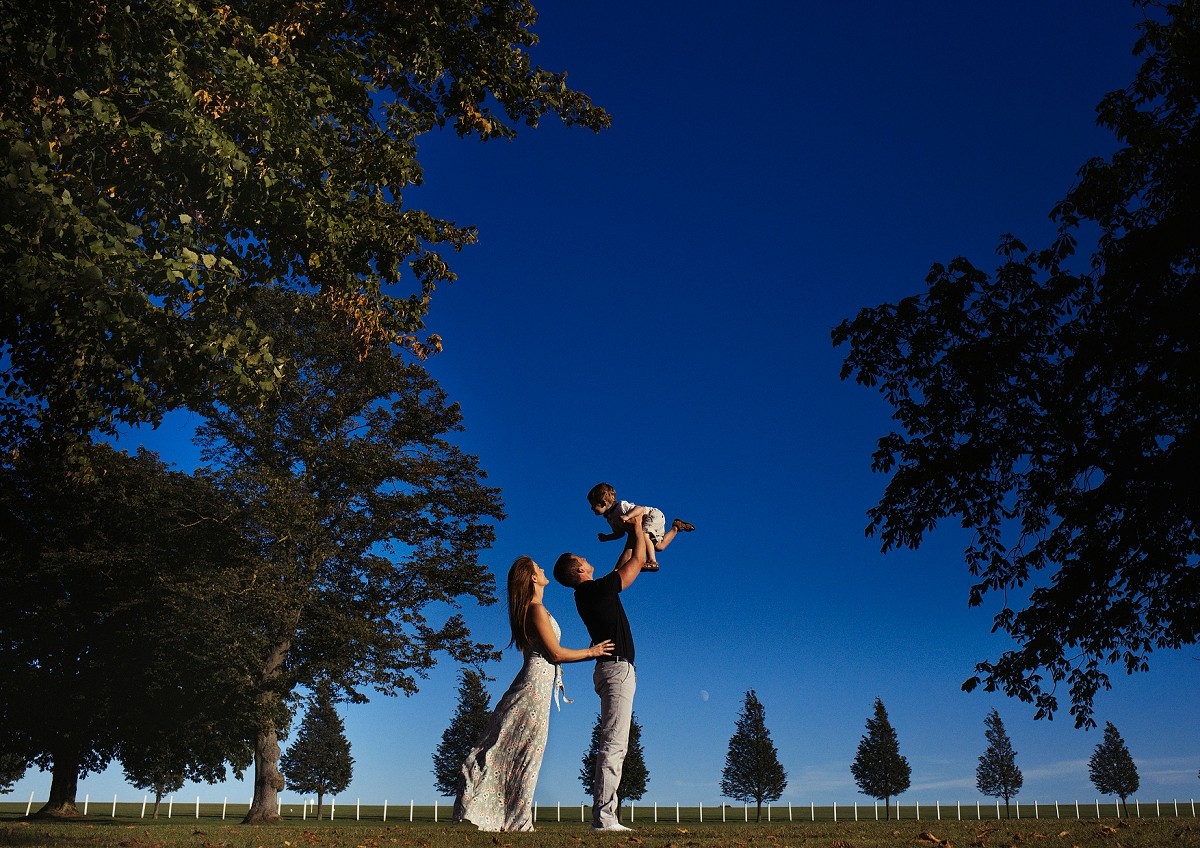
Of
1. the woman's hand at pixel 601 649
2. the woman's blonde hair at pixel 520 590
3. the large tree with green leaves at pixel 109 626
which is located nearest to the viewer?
the woman's hand at pixel 601 649

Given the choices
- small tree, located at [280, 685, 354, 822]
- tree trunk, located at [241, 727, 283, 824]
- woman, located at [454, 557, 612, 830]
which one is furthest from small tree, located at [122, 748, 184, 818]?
small tree, located at [280, 685, 354, 822]

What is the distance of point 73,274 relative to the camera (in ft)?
36.2

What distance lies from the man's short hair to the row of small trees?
61.8 metres

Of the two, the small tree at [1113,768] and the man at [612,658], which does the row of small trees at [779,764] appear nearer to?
the small tree at [1113,768]

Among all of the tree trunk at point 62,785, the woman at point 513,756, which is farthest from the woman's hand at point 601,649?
the tree trunk at point 62,785

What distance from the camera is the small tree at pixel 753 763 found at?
252 feet

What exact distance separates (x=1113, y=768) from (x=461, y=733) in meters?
60.2

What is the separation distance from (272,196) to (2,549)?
29.1 metres

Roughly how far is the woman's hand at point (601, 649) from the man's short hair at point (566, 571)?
2.28 feet

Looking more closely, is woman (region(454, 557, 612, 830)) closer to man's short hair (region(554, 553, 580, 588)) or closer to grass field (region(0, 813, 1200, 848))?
grass field (region(0, 813, 1200, 848))

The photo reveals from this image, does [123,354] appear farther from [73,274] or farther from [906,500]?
[906,500]

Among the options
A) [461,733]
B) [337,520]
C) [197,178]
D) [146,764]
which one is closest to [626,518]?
[197,178]

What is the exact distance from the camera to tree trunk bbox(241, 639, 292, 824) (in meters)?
29.0

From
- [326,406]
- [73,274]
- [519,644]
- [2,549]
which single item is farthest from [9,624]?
[519,644]
